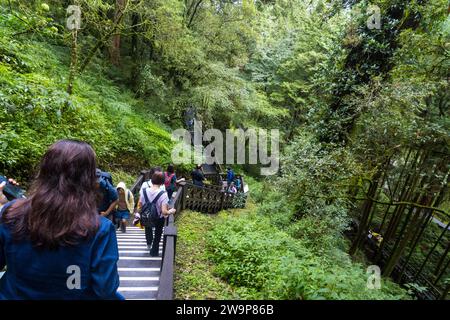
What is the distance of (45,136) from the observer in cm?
718

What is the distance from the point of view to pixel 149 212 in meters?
5.28

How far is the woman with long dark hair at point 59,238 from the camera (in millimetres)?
1604

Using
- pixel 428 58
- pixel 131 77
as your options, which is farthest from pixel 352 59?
pixel 131 77

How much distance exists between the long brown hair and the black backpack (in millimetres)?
3449

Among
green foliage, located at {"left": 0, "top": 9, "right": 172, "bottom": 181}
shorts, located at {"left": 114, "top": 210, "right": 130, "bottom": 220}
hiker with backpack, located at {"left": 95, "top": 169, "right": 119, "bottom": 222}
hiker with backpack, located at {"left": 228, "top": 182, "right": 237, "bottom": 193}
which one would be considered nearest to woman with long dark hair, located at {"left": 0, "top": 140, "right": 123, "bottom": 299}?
hiker with backpack, located at {"left": 95, "top": 169, "right": 119, "bottom": 222}

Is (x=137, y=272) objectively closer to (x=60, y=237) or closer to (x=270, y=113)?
(x=60, y=237)

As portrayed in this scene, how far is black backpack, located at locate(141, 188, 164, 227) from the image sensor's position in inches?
207

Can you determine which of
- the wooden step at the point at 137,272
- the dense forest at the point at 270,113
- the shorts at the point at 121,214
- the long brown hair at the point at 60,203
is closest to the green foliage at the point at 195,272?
the dense forest at the point at 270,113

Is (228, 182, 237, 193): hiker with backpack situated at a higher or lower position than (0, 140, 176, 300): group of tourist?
lower

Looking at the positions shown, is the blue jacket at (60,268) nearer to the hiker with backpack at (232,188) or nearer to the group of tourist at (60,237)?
the group of tourist at (60,237)

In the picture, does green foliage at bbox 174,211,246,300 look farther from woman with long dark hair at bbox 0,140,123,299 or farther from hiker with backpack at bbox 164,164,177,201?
woman with long dark hair at bbox 0,140,123,299

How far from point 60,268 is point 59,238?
0.58ft
